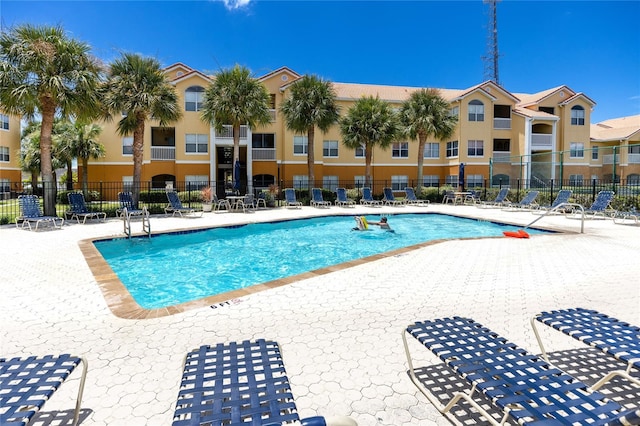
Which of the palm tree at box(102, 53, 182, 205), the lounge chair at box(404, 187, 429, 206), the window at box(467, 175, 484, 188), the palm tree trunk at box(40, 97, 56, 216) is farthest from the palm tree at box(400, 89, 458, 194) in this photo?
the palm tree trunk at box(40, 97, 56, 216)

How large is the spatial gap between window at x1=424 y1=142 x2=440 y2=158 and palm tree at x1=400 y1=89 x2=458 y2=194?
7.78m

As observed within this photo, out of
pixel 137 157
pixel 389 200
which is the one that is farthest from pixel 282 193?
pixel 137 157

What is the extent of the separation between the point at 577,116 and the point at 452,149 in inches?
497

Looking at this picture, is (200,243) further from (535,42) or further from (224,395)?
(535,42)

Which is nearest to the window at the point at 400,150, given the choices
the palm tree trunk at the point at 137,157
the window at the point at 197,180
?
the window at the point at 197,180

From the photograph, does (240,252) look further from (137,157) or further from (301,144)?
(301,144)

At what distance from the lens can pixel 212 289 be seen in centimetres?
723

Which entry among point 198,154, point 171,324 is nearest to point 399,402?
point 171,324

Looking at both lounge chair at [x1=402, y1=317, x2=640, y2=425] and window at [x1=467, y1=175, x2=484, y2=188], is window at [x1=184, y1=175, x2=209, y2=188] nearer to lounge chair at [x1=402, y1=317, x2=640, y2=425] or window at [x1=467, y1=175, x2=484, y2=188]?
window at [x1=467, y1=175, x2=484, y2=188]

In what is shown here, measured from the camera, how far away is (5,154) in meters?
33.7

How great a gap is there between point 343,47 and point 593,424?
1347 inches

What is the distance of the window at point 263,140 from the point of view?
31125 millimetres

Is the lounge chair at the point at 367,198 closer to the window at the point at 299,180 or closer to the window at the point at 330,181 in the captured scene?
the window at the point at 330,181

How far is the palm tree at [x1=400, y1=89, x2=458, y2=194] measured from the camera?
85.5ft
